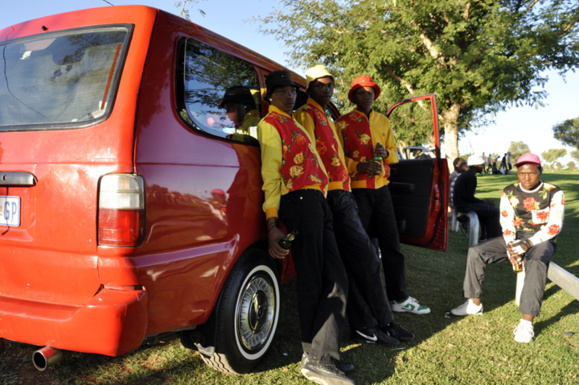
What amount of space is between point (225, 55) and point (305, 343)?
1883 mm

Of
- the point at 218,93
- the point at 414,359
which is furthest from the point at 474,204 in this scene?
the point at 218,93

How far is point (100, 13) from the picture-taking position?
7.66ft

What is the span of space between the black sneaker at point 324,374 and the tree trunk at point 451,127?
971 centimetres

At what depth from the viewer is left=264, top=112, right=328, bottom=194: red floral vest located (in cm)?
272

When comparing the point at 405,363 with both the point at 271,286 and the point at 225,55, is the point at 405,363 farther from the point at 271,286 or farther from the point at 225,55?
the point at 225,55

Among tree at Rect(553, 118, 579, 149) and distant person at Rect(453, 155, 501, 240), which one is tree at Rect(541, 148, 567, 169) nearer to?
tree at Rect(553, 118, 579, 149)

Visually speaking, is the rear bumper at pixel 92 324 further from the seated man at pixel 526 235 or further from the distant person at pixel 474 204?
the distant person at pixel 474 204

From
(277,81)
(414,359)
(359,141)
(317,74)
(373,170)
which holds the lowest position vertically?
(414,359)

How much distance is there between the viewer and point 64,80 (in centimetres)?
223

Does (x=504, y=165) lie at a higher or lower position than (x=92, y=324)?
higher

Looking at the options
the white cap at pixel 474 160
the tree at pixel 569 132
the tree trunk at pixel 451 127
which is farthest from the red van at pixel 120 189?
the tree at pixel 569 132

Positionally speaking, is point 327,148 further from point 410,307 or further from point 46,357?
point 46,357

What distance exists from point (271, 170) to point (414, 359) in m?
1.65

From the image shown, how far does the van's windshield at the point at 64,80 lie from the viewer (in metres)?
2.13
